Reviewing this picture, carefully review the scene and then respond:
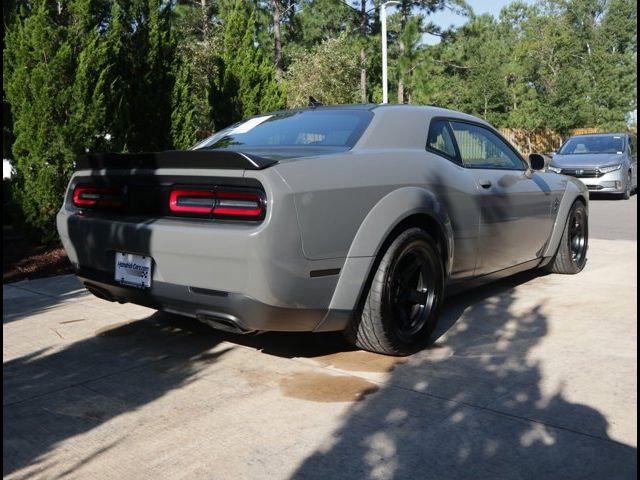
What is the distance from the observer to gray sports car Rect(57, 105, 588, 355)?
3199mm

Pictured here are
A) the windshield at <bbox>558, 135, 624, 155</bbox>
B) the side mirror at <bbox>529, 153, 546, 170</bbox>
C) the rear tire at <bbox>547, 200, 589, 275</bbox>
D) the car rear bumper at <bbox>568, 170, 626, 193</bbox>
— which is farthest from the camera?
the windshield at <bbox>558, 135, 624, 155</bbox>

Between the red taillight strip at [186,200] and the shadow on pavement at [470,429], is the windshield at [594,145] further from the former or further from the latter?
the red taillight strip at [186,200]

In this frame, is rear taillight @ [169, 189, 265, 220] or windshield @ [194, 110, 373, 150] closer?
rear taillight @ [169, 189, 265, 220]

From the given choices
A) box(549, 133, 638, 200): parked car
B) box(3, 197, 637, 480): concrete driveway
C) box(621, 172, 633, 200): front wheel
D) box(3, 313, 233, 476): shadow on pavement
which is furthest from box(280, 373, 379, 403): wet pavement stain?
box(621, 172, 633, 200): front wheel

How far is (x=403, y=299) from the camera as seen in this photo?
3.97m

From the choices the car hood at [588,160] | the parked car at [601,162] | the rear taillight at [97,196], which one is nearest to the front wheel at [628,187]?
the parked car at [601,162]

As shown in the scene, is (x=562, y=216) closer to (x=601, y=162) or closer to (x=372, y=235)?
(x=372, y=235)

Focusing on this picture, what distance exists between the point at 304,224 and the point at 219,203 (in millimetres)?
455

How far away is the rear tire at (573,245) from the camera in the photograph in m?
6.06

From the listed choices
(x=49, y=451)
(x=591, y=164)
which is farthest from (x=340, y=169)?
(x=591, y=164)

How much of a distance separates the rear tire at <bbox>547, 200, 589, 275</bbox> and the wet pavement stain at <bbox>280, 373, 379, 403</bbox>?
3232 millimetres

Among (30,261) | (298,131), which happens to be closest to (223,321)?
(298,131)

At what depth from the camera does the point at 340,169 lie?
137 inches

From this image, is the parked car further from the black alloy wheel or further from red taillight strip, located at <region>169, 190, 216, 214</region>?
red taillight strip, located at <region>169, 190, 216, 214</region>
